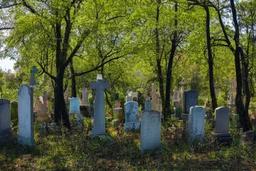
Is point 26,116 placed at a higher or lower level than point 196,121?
higher

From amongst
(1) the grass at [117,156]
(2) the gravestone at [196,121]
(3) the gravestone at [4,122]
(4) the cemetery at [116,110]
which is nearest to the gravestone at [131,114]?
(4) the cemetery at [116,110]

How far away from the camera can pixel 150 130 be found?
851 cm

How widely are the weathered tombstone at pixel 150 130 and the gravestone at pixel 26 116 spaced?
3140 mm

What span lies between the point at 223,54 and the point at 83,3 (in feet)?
38.1

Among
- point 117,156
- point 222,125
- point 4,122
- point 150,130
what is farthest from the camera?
point 222,125

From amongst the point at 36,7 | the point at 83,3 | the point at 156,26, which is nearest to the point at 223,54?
the point at 156,26

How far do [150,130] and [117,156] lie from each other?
52.5 inches

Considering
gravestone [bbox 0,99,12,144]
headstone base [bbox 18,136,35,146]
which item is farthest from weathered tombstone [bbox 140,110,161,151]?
gravestone [bbox 0,99,12,144]

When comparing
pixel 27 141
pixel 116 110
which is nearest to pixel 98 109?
pixel 27 141

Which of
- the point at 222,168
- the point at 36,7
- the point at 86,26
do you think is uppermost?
the point at 36,7

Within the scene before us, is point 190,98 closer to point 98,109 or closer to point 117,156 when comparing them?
point 98,109

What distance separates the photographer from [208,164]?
701 centimetres

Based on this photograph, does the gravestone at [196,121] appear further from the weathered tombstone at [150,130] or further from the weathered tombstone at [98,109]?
the weathered tombstone at [98,109]

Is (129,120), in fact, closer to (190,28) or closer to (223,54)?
(190,28)
